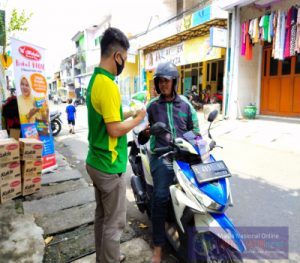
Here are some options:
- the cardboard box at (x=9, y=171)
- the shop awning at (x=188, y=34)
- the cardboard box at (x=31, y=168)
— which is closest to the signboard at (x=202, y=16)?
the shop awning at (x=188, y=34)

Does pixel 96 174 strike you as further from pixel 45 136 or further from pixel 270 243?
pixel 45 136

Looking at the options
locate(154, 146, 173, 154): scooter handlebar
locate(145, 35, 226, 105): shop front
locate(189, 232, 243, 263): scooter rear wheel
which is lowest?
locate(189, 232, 243, 263): scooter rear wheel

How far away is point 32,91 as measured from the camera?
4.66 meters

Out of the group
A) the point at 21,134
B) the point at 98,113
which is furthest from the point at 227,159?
the point at 98,113

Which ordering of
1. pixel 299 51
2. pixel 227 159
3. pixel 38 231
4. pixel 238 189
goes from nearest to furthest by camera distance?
pixel 38 231 → pixel 238 189 → pixel 227 159 → pixel 299 51

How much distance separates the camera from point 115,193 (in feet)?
6.43

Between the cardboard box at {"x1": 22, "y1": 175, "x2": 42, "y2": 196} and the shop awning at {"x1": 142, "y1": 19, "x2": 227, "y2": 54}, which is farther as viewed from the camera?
the shop awning at {"x1": 142, "y1": 19, "x2": 227, "y2": 54}

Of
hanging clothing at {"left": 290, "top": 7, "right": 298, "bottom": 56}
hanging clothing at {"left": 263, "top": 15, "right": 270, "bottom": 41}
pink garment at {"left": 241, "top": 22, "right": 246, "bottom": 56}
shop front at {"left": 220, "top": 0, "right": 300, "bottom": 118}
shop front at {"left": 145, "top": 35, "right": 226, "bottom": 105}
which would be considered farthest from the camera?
shop front at {"left": 145, "top": 35, "right": 226, "bottom": 105}

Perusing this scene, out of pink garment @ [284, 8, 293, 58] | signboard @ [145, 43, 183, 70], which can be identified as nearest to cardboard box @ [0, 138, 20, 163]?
pink garment @ [284, 8, 293, 58]

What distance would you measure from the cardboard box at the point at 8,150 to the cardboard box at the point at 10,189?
321mm

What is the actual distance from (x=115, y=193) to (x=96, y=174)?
0.19m

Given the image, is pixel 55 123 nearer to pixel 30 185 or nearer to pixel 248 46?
pixel 30 185

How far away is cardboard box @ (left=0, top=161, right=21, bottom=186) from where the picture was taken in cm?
366

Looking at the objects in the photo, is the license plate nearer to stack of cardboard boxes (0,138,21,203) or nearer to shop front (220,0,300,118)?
stack of cardboard boxes (0,138,21,203)
